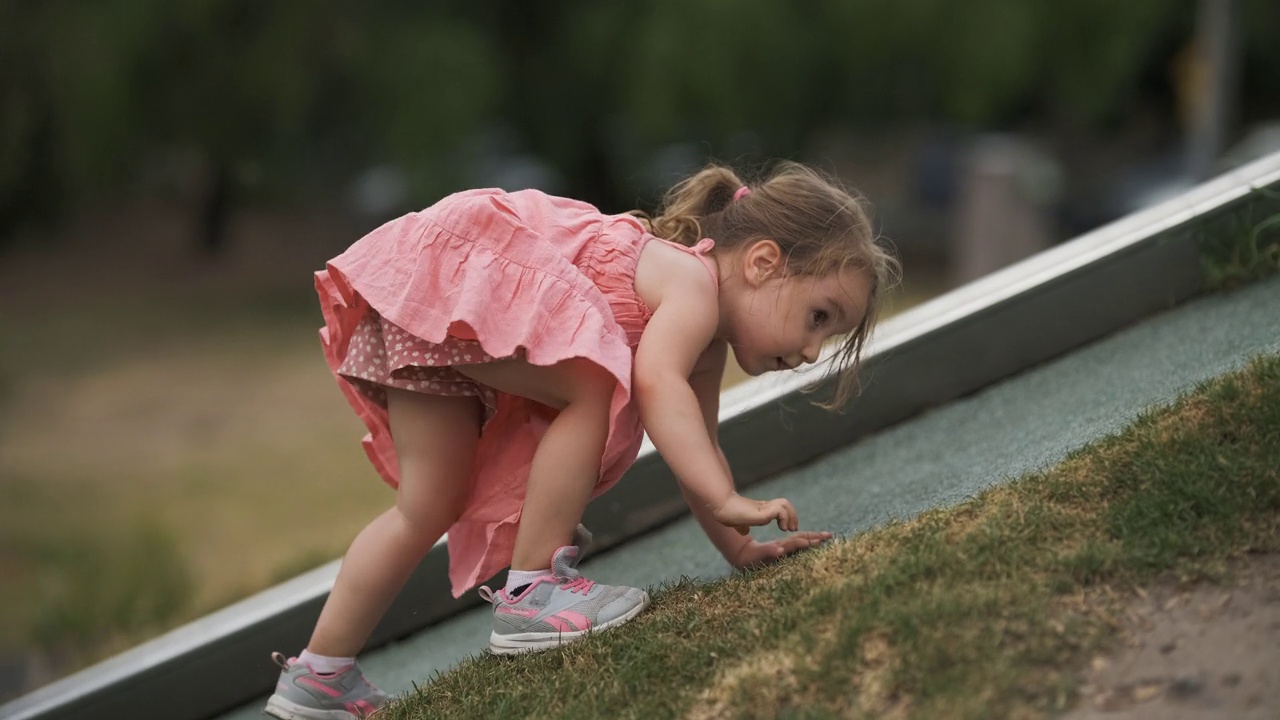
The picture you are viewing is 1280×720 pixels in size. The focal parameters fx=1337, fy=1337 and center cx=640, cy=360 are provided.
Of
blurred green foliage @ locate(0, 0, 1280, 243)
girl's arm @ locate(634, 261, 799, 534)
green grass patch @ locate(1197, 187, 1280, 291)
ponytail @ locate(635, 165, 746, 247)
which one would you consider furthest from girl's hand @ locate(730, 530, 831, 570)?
blurred green foliage @ locate(0, 0, 1280, 243)

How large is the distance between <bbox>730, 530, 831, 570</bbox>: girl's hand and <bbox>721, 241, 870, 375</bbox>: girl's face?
1.16 ft

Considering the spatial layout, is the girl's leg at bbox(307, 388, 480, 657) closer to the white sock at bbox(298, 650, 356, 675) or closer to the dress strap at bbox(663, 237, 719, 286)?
the white sock at bbox(298, 650, 356, 675)

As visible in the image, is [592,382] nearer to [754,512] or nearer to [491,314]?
[491,314]

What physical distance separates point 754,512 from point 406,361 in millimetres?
725

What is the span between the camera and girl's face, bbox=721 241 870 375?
8.64ft

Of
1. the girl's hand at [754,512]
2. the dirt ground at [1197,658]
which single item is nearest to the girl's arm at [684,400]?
the girl's hand at [754,512]

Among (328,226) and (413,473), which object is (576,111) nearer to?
(328,226)

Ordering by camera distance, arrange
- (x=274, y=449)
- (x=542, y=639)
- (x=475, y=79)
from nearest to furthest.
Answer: (x=542, y=639)
(x=274, y=449)
(x=475, y=79)

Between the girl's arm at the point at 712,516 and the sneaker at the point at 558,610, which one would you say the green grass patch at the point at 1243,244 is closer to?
the girl's arm at the point at 712,516

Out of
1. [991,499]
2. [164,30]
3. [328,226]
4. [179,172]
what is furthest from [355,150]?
[991,499]

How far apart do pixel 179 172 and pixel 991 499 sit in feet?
57.7

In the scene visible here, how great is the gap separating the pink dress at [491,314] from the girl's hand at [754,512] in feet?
0.90

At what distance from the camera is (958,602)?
204 cm

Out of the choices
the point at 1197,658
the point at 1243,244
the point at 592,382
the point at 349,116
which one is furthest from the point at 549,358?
the point at 349,116
